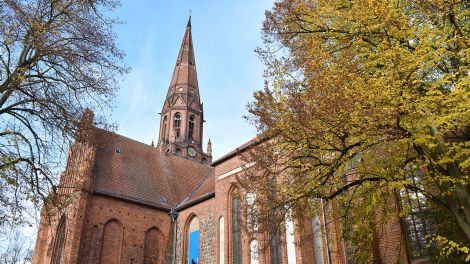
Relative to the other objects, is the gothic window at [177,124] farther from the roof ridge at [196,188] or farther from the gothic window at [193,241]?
the gothic window at [193,241]

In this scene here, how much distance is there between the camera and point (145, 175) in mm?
25125

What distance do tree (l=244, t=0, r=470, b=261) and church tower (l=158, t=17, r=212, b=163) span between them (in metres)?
28.6

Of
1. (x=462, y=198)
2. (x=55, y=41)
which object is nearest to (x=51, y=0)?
(x=55, y=41)

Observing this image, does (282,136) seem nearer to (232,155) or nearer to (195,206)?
(232,155)

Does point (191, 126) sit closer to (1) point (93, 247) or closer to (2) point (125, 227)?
(2) point (125, 227)

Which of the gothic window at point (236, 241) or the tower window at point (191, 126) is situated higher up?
the tower window at point (191, 126)

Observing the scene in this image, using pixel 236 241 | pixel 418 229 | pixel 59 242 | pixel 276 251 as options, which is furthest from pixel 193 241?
pixel 418 229

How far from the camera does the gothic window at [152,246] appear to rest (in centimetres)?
2150

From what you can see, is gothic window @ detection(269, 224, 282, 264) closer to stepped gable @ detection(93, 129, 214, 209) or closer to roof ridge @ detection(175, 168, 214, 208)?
stepped gable @ detection(93, 129, 214, 209)

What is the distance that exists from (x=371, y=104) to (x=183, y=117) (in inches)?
1368

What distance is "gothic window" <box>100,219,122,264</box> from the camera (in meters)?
20.0

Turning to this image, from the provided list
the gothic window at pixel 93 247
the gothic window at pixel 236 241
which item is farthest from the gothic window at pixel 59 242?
the gothic window at pixel 236 241

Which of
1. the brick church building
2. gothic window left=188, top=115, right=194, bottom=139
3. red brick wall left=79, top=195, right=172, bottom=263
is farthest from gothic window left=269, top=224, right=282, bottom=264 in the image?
gothic window left=188, top=115, right=194, bottom=139

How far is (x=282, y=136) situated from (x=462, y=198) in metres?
3.57
